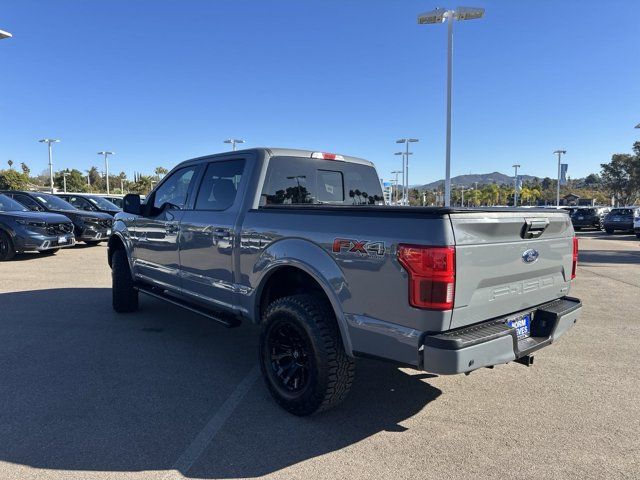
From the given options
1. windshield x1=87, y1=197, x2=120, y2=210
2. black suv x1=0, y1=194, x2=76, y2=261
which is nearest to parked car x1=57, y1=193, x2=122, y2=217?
windshield x1=87, y1=197, x2=120, y2=210

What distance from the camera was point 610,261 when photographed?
13219 mm

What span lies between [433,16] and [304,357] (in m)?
17.2

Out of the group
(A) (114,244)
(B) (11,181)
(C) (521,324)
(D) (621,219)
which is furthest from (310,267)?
(B) (11,181)

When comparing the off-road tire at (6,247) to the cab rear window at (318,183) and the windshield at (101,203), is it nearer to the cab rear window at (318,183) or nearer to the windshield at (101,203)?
the windshield at (101,203)

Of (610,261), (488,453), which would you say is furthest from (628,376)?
(610,261)

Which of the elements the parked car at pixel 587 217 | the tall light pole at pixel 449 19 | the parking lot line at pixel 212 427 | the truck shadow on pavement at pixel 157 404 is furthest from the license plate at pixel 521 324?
the parked car at pixel 587 217

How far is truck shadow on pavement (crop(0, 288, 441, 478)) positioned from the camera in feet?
9.64

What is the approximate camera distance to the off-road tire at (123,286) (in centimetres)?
632

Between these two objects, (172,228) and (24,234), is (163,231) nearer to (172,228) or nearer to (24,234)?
(172,228)

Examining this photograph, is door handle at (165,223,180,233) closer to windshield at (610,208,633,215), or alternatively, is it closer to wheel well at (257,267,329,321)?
wheel well at (257,267,329,321)

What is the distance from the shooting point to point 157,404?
3.63 m

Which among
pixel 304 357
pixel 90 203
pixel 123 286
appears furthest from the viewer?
pixel 90 203

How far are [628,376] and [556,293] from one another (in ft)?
4.87

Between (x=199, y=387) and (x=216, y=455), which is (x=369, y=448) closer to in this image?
(x=216, y=455)
